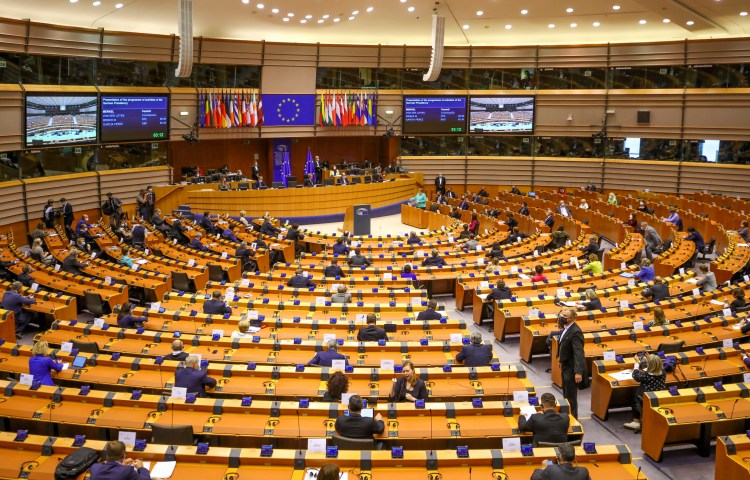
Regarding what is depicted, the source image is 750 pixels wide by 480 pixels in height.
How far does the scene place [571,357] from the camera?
10.7 meters

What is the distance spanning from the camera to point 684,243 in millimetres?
21266

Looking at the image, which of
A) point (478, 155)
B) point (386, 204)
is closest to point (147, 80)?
point (386, 204)

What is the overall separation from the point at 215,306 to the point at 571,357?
7.16 meters

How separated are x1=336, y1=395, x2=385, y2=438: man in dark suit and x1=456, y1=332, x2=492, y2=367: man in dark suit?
3.00m

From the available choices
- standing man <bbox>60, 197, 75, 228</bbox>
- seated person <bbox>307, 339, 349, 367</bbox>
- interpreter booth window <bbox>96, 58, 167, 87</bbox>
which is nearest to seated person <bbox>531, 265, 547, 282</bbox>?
seated person <bbox>307, 339, 349, 367</bbox>

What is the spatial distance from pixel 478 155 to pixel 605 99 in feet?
22.6

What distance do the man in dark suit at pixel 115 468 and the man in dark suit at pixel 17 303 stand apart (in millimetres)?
8829

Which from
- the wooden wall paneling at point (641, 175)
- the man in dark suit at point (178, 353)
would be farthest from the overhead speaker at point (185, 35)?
the wooden wall paneling at point (641, 175)

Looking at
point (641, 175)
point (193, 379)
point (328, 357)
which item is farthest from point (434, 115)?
point (193, 379)

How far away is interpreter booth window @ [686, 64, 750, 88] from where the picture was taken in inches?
1191

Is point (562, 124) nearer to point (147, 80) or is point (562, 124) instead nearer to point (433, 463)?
point (147, 80)

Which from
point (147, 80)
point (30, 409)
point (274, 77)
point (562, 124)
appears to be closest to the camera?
point (30, 409)

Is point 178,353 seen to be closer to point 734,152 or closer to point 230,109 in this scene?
point 230,109

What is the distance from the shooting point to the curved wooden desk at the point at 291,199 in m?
28.8
